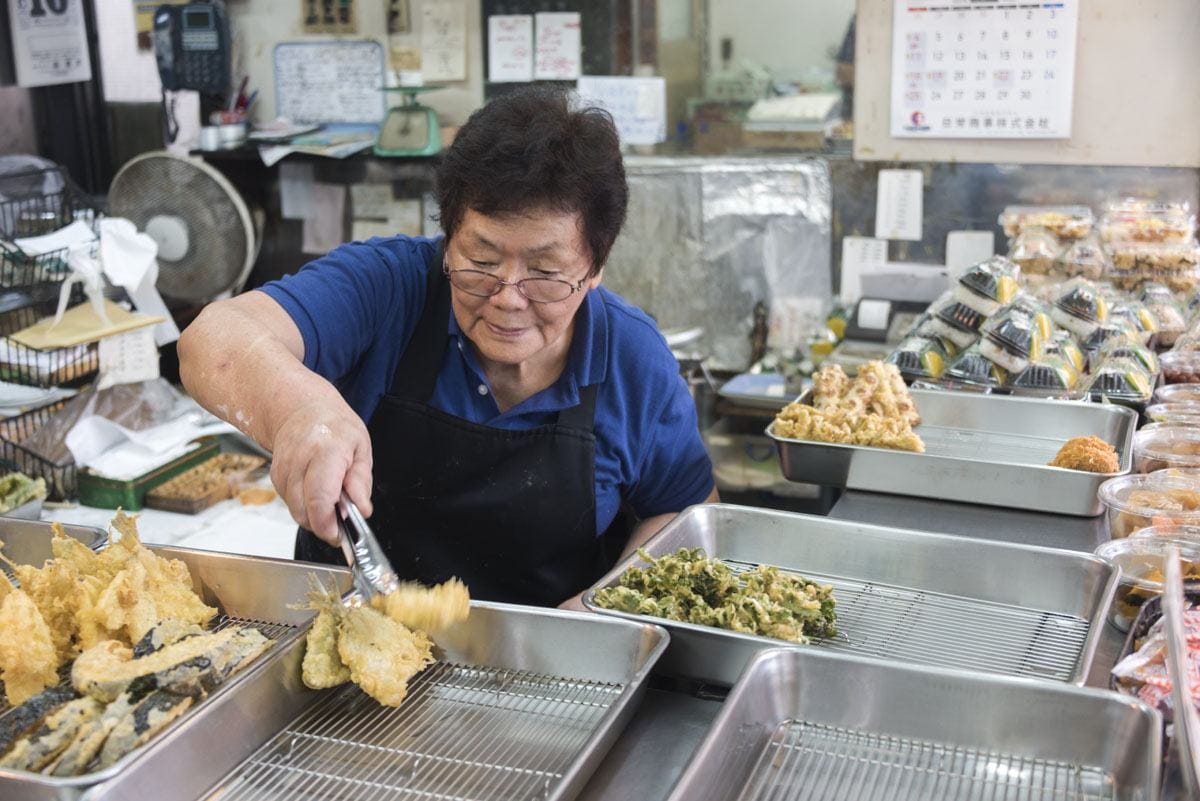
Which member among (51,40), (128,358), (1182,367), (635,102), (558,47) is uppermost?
(51,40)

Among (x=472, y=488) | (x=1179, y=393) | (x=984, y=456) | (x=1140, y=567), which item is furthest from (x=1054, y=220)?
(x=472, y=488)

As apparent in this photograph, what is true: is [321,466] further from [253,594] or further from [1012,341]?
[1012,341]

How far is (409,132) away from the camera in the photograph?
15.8ft

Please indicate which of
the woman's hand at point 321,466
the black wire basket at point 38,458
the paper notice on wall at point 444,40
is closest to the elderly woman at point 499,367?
the woman's hand at point 321,466

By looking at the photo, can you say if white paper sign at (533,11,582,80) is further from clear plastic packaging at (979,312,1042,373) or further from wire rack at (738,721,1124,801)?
wire rack at (738,721,1124,801)

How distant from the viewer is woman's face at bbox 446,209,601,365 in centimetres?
191

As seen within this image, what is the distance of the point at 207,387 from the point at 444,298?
0.56m

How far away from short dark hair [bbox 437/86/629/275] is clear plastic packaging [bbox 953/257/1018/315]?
4.58ft

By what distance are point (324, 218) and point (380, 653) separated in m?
4.06

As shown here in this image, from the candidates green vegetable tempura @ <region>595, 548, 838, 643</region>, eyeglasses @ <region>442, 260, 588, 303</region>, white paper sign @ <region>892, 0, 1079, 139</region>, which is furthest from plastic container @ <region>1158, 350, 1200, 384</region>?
eyeglasses @ <region>442, 260, 588, 303</region>

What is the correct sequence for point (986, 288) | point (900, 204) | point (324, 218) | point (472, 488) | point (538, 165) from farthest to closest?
point (324, 218) → point (900, 204) → point (986, 288) → point (472, 488) → point (538, 165)

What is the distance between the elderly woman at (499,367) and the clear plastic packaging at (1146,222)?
1.88 meters

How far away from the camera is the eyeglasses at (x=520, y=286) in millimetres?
1942

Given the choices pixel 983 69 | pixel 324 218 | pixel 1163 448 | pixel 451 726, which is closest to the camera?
pixel 451 726
